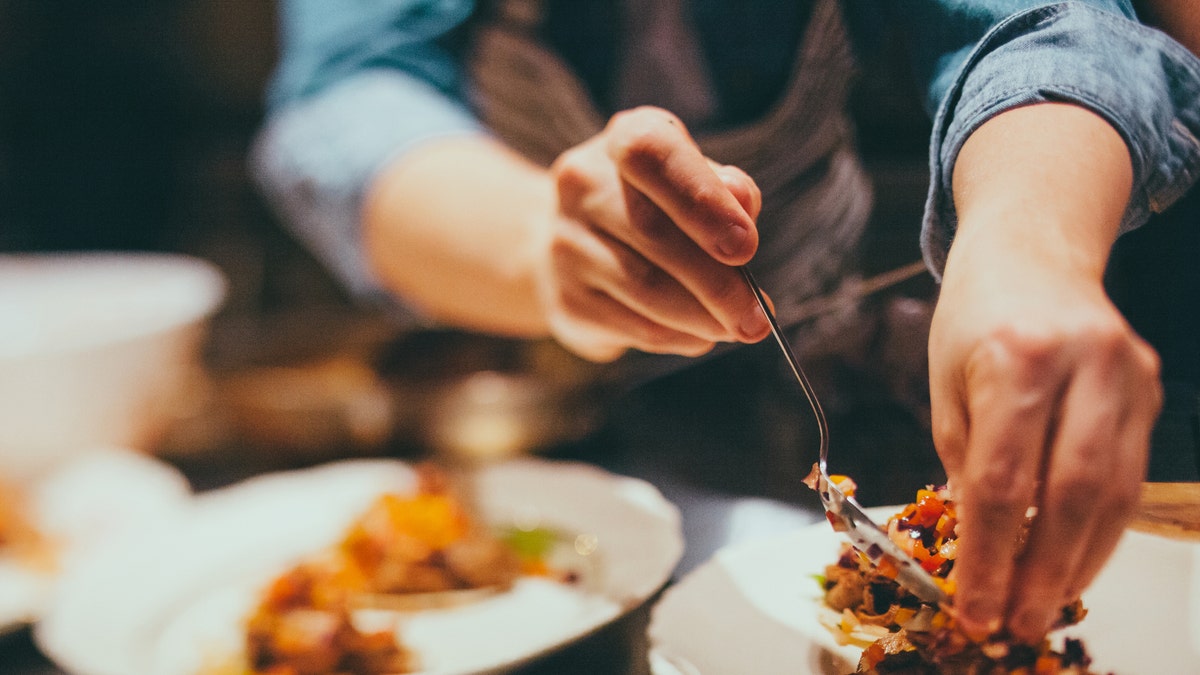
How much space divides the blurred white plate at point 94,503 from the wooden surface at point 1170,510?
928mm

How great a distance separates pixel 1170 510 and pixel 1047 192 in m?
0.12

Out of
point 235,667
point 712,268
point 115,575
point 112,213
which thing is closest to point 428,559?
point 235,667

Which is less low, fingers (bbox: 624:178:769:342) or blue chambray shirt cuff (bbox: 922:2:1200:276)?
blue chambray shirt cuff (bbox: 922:2:1200:276)

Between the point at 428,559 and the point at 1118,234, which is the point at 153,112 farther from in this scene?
the point at 1118,234

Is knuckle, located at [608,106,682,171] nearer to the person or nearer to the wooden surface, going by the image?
the person

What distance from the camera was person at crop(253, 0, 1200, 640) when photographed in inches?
10.7

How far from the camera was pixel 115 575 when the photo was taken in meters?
0.84

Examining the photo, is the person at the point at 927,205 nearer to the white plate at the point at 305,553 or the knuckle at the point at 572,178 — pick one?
the knuckle at the point at 572,178

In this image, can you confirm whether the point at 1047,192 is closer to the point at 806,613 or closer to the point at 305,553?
the point at 806,613

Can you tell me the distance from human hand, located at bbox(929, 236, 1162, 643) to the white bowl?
1.04 meters


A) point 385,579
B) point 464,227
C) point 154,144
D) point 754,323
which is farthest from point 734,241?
point 154,144

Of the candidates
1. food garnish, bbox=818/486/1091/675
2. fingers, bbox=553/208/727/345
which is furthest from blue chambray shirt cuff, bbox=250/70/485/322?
food garnish, bbox=818/486/1091/675

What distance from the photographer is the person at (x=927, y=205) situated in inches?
10.7

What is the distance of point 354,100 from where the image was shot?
3.88ft
